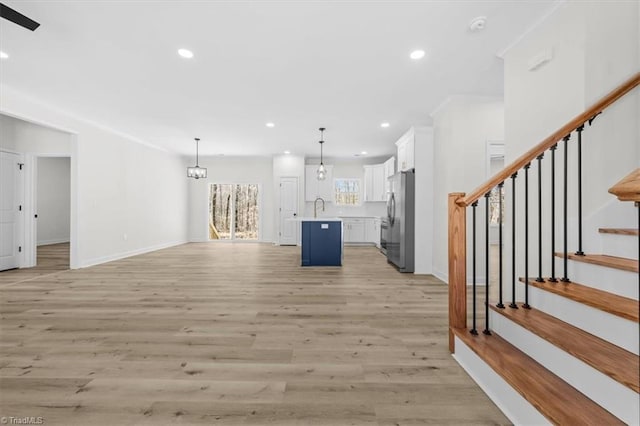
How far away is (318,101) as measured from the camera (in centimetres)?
451

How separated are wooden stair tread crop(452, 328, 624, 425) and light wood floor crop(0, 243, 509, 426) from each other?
0.22 m

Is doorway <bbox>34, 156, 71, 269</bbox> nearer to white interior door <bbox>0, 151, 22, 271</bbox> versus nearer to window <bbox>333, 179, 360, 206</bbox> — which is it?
white interior door <bbox>0, 151, 22, 271</bbox>

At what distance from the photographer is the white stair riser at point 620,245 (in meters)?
1.75

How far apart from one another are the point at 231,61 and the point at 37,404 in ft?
10.9

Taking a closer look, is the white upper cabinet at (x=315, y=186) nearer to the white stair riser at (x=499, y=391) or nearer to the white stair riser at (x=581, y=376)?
the white stair riser at (x=499, y=391)

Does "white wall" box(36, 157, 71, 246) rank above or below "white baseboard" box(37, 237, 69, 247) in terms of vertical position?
above

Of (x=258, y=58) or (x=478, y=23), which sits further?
(x=258, y=58)

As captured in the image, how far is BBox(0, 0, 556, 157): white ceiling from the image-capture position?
248 centimetres

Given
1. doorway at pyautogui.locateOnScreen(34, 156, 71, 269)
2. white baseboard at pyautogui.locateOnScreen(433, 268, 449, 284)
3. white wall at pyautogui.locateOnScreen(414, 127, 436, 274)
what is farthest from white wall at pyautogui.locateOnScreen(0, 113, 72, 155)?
white baseboard at pyautogui.locateOnScreen(433, 268, 449, 284)

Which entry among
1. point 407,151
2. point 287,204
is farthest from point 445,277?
point 287,204

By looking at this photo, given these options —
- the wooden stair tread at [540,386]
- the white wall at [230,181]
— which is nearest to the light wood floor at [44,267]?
the white wall at [230,181]

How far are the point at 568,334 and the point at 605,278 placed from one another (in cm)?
43

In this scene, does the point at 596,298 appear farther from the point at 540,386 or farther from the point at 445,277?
the point at 445,277

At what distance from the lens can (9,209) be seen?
5.25 meters
